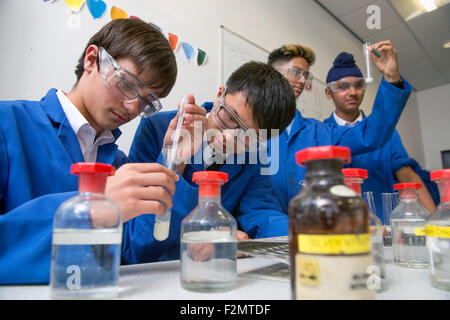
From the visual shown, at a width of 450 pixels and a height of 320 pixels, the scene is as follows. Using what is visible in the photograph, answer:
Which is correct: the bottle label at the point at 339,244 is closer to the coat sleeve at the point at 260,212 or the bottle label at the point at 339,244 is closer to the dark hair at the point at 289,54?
the coat sleeve at the point at 260,212

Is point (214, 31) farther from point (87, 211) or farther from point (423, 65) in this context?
point (423, 65)

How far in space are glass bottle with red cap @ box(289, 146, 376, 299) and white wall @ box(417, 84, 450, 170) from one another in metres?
6.04

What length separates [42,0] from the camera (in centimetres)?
121

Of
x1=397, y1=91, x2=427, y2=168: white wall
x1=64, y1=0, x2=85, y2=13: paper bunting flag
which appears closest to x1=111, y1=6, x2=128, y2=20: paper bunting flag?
x1=64, y1=0, x2=85, y2=13: paper bunting flag

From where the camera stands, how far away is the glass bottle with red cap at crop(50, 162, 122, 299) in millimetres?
392

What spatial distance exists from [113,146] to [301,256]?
2.82 ft

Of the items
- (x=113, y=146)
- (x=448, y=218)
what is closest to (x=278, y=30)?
(x=113, y=146)

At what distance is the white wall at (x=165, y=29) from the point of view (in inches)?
44.9

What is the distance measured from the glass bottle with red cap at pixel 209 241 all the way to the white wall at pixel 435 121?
5984 mm

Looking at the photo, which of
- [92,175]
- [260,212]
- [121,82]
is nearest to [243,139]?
[260,212]

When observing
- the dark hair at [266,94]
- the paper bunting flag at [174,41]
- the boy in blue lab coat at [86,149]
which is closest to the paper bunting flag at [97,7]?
the paper bunting flag at [174,41]

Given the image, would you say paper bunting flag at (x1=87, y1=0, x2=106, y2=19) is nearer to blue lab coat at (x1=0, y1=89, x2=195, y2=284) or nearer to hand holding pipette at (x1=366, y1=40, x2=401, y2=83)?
blue lab coat at (x1=0, y1=89, x2=195, y2=284)

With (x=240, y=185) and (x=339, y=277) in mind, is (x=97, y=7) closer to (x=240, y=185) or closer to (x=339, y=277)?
(x=240, y=185)

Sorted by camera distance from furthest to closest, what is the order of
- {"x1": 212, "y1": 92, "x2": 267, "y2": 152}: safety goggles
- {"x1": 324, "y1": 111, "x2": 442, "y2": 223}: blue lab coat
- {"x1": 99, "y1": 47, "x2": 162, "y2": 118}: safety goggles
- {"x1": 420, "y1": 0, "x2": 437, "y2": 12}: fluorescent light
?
1. {"x1": 420, "y1": 0, "x2": 437, "y2": 12}: fluorescent light
2. {"x1": 324, "y1": 111, "x2": 442, "y2": 223}: blue lab coat
3. {"x1": 212, "y1": 92, "x2": 267, "y2": 152}: safety goggles
4. {"x1": 99, "y1": 47, "x2": 162, "y2": 118}: safety goggles
